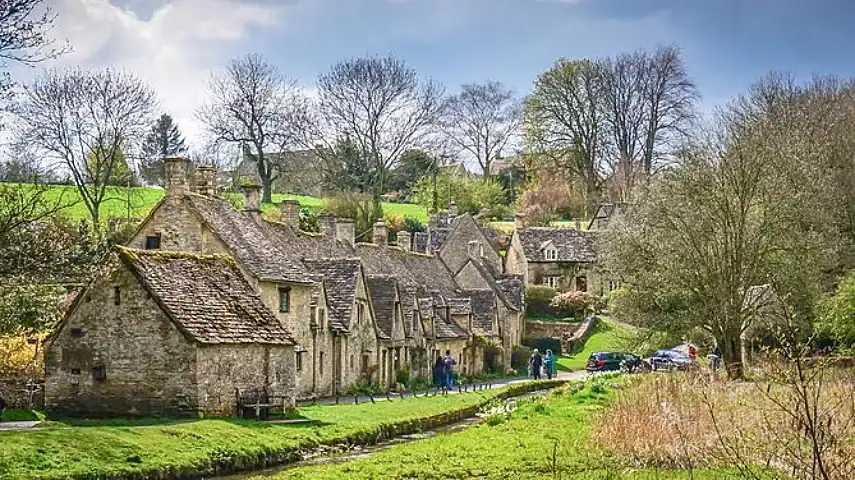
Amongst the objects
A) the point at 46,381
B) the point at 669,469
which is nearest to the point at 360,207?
the point at 46,381

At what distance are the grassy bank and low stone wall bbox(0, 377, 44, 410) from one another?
620 cm

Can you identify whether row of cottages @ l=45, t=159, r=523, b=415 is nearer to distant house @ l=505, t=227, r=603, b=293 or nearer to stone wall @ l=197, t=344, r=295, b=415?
stone wall @ l=197, t=344, r=295, b=415

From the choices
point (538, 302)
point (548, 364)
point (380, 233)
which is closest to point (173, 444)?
point (548, 364)

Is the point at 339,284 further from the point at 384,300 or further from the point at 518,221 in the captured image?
the point at 518,221

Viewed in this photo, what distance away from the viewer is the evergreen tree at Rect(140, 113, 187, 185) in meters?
82.6

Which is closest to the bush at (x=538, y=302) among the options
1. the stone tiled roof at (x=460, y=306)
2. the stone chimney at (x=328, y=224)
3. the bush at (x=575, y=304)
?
the bush at (x=575, y=304)

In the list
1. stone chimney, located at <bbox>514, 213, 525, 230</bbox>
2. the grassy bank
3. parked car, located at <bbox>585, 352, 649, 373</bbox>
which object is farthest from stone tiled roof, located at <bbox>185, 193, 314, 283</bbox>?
stone chimney, located at <bbox>514, 213, 525, 230</bbox>

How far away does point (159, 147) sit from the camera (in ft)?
336

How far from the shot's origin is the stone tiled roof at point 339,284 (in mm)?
48906

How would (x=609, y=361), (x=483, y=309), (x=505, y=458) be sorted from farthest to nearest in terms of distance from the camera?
(x=483, y=309), (x=609, y=361), (x=505, y=458)

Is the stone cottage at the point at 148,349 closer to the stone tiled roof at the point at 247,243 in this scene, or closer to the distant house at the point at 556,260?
the stone tiled roof at the point at 247,243

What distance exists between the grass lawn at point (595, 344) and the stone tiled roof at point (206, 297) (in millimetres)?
38842

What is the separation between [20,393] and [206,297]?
24.3 feet

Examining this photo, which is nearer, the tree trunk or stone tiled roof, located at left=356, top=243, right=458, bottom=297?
→ the tree trunk
